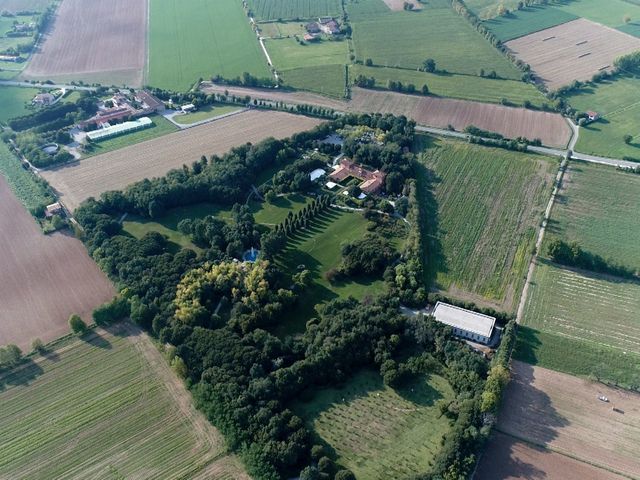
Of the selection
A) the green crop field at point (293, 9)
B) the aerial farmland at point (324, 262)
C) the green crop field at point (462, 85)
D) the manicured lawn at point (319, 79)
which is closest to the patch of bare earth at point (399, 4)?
the green crop field at point (293, 9)

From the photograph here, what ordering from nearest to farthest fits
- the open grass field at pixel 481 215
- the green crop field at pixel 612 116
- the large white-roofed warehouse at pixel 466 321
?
the large white-roofed warehouse at pixel 466 321 < the open grass field at pixel 481 215 < the green crop field at pixel 612 116

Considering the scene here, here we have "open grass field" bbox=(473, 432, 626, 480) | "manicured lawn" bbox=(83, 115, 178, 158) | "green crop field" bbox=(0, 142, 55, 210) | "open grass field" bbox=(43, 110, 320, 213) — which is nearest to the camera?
"open grass field" bbox=(473, 432, 626, 480)

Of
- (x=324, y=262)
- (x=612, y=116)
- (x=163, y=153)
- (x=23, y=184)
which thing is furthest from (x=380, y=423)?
(x=612, y=116)

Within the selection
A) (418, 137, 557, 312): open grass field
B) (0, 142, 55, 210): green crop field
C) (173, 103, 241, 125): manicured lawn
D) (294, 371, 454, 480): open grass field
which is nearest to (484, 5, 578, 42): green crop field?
(418, 137, 557, 312): open grass field

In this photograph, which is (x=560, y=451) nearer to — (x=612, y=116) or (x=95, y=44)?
(x=612, y=116)

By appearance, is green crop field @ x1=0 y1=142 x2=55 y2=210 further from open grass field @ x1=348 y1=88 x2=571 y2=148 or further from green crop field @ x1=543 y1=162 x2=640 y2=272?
green crop field @ x1=543 y1=162 x2=640 y2=272

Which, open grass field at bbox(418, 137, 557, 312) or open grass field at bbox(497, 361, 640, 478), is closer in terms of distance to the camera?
open grass field at bbox(497, 361, 640, 478)

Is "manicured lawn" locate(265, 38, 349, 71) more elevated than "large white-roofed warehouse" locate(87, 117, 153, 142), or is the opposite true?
"manicured lawn" locate(265, 38, 349, 71)

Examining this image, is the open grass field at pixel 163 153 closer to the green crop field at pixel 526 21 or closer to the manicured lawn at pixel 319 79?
the manicured lawn at pixel 319 79
